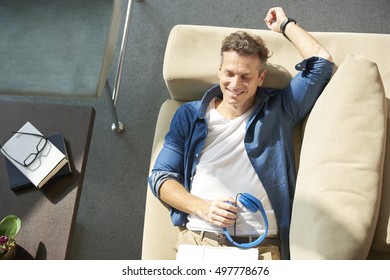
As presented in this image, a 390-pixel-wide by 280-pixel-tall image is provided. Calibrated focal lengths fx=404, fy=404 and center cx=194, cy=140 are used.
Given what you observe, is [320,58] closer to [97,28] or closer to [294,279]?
[294,279]

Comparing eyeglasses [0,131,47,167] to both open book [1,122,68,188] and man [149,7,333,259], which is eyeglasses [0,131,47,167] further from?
man [149,7,333,259]

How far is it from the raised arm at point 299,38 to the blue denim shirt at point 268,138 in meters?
0.07

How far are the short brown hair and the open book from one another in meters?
0.73

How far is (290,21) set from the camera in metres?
1.65

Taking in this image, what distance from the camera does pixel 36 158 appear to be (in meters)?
1.45

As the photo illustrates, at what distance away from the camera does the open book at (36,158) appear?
55.6 inches

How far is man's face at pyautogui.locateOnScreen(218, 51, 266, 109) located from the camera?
1492 mm

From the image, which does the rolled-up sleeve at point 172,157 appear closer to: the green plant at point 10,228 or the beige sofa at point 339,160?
the beige sofa at point 339,160

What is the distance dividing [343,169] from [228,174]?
0.45 m

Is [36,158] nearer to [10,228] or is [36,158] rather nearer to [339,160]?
[10,228]

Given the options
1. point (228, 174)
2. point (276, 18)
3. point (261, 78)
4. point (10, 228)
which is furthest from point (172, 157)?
point (276, 18)

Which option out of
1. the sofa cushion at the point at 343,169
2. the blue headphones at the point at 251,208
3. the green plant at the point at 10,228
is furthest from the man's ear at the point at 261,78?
the green plant at the point at 10,228

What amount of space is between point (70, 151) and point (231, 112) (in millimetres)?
636

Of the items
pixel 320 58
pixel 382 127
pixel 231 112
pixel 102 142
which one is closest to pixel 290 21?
pixel 320 58
